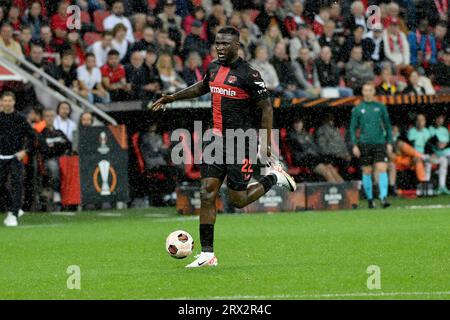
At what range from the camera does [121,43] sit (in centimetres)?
2478

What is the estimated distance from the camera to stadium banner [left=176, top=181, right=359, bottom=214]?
21344mm

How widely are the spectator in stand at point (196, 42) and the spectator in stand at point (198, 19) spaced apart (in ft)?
0.69

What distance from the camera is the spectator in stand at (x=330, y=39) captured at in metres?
27.5

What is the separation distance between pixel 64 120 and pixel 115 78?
1.82 meters

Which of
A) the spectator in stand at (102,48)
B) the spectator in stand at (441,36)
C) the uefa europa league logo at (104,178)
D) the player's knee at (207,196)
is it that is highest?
the spectator in stand at (441,36)

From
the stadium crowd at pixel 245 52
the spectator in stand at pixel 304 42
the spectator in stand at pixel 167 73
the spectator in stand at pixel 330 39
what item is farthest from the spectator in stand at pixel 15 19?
the spectator in stand at pixel 330 39

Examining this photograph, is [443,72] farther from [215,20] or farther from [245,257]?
[245,257]

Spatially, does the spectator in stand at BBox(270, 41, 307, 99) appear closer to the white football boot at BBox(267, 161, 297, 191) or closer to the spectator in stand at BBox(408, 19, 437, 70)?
the spectator in stand at BBox(408, 19, 437, 70)

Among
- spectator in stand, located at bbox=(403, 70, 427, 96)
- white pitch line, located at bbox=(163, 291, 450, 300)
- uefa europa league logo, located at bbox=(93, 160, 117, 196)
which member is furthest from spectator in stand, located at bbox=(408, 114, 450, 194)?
white pitch line, located at bbox=(163, 291, 450, 300)

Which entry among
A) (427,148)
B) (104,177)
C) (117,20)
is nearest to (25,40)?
(117,20)

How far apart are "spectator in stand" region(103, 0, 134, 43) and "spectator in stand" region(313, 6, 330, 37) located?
200 inches

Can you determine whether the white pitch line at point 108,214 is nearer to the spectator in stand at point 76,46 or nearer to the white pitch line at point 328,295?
the spectator in stand at point 76,46

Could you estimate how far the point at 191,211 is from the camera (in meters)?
21.3

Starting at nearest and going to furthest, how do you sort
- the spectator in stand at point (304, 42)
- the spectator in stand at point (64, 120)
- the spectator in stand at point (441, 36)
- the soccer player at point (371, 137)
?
the soccer player at point (371, 137) < the spectator in stand at point (64, 120) < the spectator in stand at point (304, 42) < the spectator in stand at point (441, 36)
